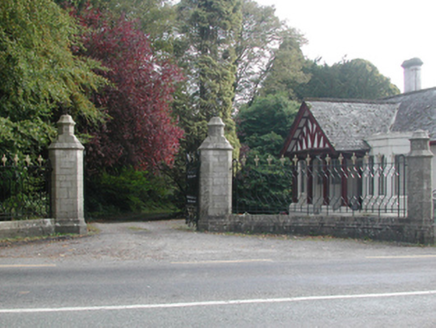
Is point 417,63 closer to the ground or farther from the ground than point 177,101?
farther from the ground

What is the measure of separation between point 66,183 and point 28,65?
3184mm

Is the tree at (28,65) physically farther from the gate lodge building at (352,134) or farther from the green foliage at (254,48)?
the green foliage at (254,48)

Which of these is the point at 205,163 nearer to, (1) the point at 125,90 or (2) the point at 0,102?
Result: (2) the point at 0,102

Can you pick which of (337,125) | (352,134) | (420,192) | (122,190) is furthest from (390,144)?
(122,190)

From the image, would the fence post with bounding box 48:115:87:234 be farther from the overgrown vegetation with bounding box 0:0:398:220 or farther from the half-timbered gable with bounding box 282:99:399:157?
the half-timbered gable with bounding box 282:99:399:157

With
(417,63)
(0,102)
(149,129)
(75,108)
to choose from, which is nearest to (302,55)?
(417,63)

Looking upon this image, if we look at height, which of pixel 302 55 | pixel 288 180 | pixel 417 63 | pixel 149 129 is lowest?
pixel 288 180

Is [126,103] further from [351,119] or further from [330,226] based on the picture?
[330,226]

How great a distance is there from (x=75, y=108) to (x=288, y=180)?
12.0 m

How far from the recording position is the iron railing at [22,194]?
12258 millimetres

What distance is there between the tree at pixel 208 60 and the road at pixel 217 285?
49.5 feet

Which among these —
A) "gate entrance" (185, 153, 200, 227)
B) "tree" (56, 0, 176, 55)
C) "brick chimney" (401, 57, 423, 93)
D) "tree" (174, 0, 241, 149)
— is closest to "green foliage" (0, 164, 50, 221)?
"gate entrance" (185, 153, 200, 227)

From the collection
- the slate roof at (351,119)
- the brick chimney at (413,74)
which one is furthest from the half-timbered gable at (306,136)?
the brick chimney at (413,74)

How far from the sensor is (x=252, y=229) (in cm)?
1294
